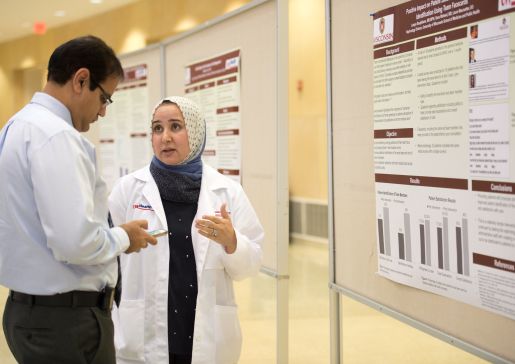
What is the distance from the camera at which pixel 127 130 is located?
15.2ft

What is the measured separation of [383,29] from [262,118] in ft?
3.02

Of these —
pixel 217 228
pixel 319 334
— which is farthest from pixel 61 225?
pixel 319 334

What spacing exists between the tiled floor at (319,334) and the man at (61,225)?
7.22 ft

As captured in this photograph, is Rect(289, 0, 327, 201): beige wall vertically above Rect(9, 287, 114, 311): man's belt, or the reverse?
Rect(289, 0, 327, 201): beige wall

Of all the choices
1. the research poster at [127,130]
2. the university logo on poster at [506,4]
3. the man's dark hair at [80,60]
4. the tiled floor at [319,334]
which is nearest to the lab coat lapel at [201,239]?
the man's dark hair at [80,60]

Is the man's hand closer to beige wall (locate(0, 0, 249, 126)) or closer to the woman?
the woman

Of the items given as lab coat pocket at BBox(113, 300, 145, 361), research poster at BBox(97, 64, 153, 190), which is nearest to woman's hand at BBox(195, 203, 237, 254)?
lab coat pocket at BBox(113, 300, 145, 361)

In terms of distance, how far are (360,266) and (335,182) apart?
14.8 inches

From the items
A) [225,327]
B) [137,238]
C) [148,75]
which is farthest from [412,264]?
[148,75]

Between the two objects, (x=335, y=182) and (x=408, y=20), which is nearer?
(x=408, y=20)

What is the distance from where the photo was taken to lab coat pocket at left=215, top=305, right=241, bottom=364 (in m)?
2.09

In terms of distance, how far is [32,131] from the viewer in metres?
1.53

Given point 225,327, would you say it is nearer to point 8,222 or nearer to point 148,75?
point 8,222

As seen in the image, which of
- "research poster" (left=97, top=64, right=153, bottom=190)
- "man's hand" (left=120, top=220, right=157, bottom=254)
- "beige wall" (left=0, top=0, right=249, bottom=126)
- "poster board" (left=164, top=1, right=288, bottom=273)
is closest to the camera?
"man's hand" (left=120, top=220, right=157, bottom=254)
